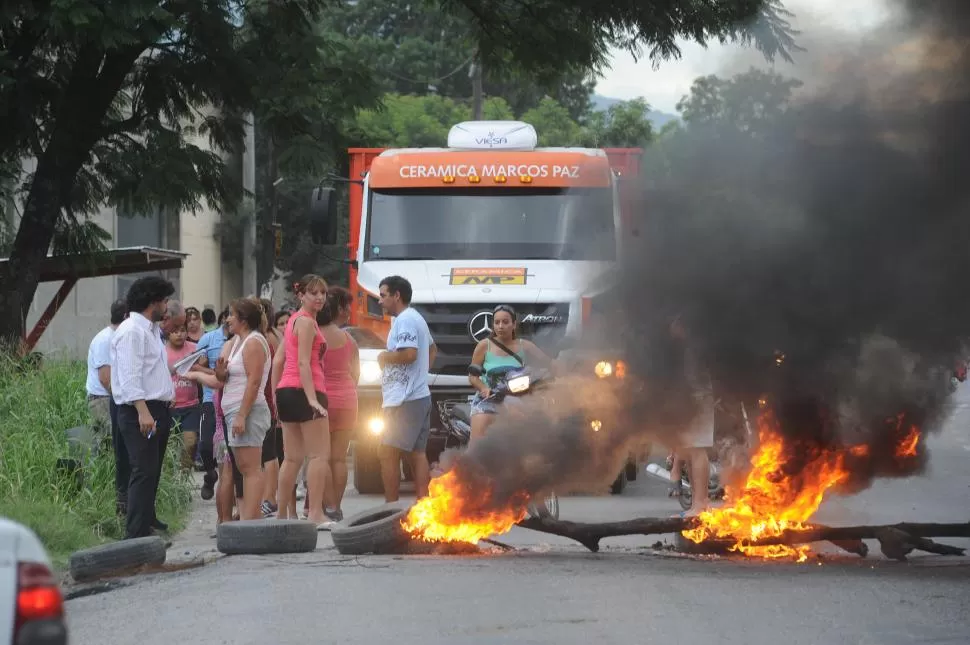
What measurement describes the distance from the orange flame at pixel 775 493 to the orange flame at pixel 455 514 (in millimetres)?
1111

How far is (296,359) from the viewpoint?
1075cm

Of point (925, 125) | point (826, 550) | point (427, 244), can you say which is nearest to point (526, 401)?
point (826, 550)

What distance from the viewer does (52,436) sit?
12.1m

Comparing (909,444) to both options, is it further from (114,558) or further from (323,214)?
(323,214)

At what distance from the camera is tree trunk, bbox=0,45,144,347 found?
51.8ft

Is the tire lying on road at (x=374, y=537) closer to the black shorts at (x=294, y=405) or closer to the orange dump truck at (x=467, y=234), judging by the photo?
the black shorts at (x=294, y=405)

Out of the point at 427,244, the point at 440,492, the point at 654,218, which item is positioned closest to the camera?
the point at 440,492

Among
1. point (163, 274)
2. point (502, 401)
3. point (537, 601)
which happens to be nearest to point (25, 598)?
point (537, 601)

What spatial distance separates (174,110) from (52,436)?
5043 millimetres

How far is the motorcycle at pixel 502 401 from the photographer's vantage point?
9.94 meters

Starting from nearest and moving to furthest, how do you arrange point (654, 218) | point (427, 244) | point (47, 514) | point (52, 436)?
point (654, 218), point (47, 514), point (52, 436), point (427, 244)

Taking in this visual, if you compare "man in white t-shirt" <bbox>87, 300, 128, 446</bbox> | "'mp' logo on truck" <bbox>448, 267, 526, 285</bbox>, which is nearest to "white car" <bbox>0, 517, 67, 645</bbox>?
"man in white t-shirt" <bbox>87, 300, 128, 446</bbox>

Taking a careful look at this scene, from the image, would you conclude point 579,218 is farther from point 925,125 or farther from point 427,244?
point 925,125

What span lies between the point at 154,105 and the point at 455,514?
837cm
